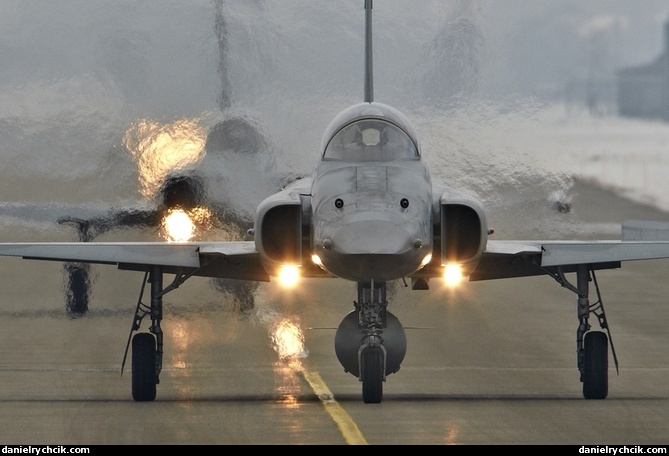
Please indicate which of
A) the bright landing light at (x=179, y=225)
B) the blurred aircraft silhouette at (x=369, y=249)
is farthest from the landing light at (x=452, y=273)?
the bright landing light at (x=179, y=225)

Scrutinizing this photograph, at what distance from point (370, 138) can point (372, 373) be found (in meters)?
2.72

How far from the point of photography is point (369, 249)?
14922 millimetres

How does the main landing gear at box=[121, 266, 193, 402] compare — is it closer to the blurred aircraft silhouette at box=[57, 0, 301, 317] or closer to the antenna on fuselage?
the blurred aircraft silhouette at box=[57, 0, 301, 317]

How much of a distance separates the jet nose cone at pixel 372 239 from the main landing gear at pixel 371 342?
899 mm

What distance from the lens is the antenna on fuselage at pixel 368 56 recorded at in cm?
1931

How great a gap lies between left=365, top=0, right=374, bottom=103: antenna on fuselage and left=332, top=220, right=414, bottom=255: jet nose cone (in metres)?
4.29

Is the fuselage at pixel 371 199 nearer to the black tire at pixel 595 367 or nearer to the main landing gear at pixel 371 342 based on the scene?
the main landing gear at pixel 371 342

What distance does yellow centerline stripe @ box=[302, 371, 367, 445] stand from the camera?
13727 millimetres

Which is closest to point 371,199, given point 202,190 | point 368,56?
point 368,56

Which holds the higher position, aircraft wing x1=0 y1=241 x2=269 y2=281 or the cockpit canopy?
the cockpit canopy

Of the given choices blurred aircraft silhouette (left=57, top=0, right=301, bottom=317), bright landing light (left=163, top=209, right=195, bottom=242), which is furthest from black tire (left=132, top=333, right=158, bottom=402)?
blurred aircraft silhouette (left=57, top=0, right=301, bottom=317)
